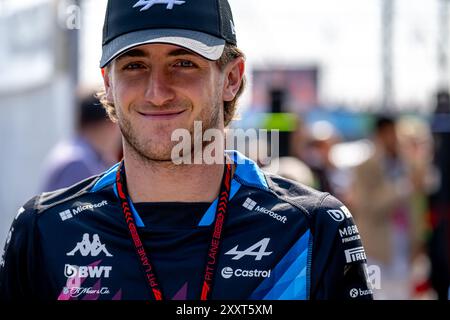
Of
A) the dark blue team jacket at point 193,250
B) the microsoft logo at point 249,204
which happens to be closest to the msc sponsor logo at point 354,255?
the dark blue team jacket at point 193,250

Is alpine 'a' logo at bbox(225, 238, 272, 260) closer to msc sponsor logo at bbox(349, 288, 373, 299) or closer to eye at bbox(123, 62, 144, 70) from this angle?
msc sponsor logo at bbox(349, 288, 373, 299)

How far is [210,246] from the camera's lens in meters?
2.75

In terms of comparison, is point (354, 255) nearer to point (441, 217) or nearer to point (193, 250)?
point (193, 250)

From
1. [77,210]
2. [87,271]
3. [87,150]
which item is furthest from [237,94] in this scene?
[87,150]

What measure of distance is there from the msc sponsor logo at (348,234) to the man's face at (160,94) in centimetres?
54

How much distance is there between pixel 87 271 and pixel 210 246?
394mm

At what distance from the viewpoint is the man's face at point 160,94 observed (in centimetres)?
276

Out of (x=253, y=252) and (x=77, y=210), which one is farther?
(x=77, y=210)

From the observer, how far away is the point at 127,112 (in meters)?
2.82

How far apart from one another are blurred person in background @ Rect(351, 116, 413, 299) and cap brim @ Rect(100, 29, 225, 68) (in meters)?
4.78

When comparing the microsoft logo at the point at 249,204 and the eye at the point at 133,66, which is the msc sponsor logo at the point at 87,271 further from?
the eye at the point at 133,66

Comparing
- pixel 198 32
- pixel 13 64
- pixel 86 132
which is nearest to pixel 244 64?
pixel 198 32

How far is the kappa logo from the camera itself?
9.27ft
